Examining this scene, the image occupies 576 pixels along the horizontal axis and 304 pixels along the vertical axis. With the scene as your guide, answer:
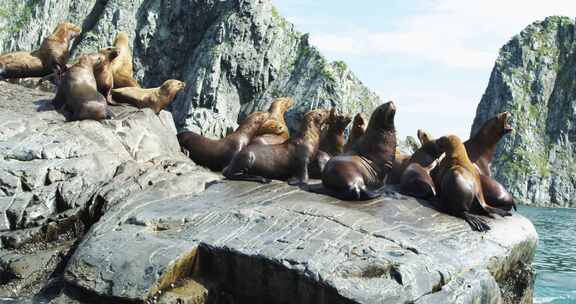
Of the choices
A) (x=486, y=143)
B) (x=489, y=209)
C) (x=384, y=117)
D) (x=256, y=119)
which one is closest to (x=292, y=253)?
(x=489, y=209)

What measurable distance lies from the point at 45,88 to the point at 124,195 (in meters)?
5.37

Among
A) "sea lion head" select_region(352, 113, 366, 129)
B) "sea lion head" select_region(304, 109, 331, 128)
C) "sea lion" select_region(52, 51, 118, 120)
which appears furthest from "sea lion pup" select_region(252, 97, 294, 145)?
"sea lion" select_region(52, 51, 118, 120)

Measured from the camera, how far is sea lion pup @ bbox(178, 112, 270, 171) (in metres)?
10.5

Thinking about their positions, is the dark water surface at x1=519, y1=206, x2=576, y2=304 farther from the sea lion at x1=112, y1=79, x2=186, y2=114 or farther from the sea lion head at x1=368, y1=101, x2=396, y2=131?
the sea lion at x1=112, y1=79, x2=186, y2=114

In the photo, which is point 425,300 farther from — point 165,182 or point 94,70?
point 94,70

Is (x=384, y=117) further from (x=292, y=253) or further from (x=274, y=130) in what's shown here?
(x=292, y=253)

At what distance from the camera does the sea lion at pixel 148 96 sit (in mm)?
11805

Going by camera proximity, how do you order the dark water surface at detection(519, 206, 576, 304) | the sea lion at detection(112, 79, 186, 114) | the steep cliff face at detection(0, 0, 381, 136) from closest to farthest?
1. the sea lion at detection(112, 79, 186, 114)
2. the dark water surface at detection(519, 206, 576, 304)
3. the steep cliff face at detection(0, 0, 381, 136)

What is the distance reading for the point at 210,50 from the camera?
69875mm

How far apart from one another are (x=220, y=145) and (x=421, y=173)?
3406 millimetres

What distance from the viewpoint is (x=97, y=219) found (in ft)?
25.6

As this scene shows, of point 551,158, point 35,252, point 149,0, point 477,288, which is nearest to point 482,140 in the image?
point 477,288

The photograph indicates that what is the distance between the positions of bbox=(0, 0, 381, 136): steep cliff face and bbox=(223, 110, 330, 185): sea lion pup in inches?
2112

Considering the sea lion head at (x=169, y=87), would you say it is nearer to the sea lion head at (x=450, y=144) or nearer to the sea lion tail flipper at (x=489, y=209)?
the sea lion head at (x=450, y=144)
